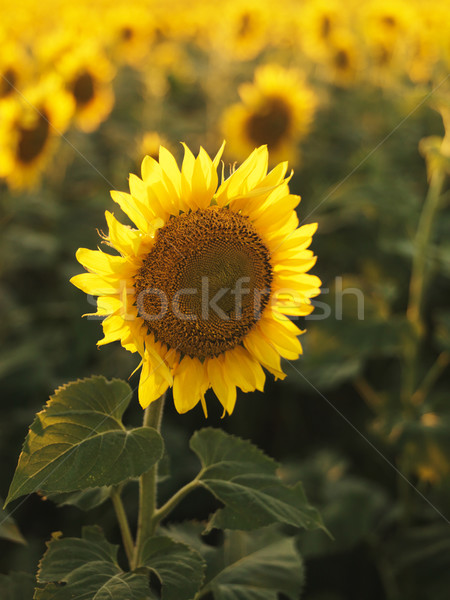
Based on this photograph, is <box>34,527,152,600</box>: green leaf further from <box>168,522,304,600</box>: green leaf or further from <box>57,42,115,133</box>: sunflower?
<box>57,42,115,133</box>: sunflower

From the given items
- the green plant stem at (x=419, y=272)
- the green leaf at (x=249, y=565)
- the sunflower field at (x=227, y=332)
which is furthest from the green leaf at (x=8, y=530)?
the green plant stem at (x=419, y=272)

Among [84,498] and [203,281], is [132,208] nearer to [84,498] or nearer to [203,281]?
[203,281]

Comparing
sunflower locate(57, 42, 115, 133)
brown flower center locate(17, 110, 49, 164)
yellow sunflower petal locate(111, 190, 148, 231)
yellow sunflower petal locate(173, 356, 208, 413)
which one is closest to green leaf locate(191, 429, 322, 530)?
yellow sunflower petal locate(173, 356, 208, 413)

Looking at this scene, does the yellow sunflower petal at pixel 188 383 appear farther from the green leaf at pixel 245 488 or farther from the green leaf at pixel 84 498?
the green leaf at pixel 84 498

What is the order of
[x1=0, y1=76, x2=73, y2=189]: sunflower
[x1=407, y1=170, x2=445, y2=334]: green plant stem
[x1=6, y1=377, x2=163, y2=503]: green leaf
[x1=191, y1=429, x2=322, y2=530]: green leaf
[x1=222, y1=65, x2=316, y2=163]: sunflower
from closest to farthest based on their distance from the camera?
[x1=6, y1=377, x2=163, y2=503]: green leaf
[x1=191, y1=429, x2=322, y2=530]: green leaf
[x1=407, y1=170, x2=445, y2=334]: green plant stem
[x1=0, y1=76, x2=73, y2=189]: sunflower
[x1=222, y1=65, x2=316, y2=163]: sunflower

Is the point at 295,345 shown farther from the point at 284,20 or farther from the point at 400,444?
the point at 284,20

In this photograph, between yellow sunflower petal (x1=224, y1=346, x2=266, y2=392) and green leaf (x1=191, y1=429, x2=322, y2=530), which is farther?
yellow sunflower petal (x1=224, y1=346, x2=266, y2=392)

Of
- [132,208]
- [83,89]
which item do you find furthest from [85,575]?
[83,89]

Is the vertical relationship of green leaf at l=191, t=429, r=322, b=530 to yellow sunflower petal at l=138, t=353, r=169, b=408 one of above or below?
below
